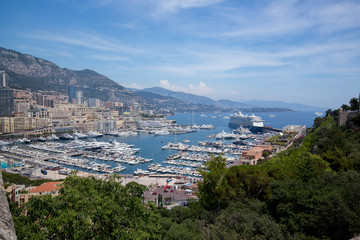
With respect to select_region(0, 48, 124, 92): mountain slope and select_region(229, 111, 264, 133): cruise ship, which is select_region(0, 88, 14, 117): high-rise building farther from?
select_region(229, 111, 264, 133): cruise ship

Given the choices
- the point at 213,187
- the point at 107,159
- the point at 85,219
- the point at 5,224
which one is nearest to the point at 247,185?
the point at 213,187

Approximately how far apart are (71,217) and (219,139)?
3328 cm

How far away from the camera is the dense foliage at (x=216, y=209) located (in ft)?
8.63

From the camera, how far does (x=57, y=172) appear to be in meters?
16.8

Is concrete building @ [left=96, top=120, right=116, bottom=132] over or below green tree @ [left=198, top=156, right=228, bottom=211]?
below

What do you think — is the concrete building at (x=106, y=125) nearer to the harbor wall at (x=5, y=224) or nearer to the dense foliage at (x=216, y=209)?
the dense foliage at (x=216, y=209)

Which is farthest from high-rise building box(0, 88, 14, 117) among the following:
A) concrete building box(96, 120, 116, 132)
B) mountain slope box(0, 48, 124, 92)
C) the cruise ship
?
the cruise ship

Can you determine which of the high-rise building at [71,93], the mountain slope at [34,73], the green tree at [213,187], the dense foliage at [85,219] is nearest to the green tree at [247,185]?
the green tree at [213,187]

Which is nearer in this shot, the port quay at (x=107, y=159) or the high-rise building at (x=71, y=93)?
the port quay at (x=107, y=159)

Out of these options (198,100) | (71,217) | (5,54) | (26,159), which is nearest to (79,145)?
(26,159)

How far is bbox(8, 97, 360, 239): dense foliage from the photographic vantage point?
2.63 meters

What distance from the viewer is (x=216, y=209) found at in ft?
Result: 21.3

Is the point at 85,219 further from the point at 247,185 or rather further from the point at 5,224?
the point at 247,185

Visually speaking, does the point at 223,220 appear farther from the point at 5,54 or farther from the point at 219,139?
the point at 5,54
